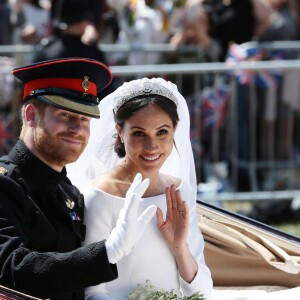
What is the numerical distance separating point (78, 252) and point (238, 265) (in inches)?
57.9

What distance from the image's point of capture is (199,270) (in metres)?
4.09

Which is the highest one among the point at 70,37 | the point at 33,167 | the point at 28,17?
the point at 28,17

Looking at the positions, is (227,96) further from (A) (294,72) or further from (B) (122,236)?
(B) (122,236)

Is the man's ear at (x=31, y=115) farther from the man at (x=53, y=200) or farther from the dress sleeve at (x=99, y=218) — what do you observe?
the dress sleeve at (x=99, y=218)

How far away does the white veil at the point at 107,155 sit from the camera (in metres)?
4.28

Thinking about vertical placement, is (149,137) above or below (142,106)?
below

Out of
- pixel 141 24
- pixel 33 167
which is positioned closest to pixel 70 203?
pixel 33 167

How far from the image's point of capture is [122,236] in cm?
335

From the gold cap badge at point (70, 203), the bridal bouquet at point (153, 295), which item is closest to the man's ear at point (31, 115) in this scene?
the gold cap badge at point (70, 203)

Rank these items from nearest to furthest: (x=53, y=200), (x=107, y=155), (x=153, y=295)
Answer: (x=53, y=200)
(x=153, y=295)
(x=107, y=155)

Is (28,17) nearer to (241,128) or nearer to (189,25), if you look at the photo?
(189,25)

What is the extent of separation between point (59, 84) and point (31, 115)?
0.15 m

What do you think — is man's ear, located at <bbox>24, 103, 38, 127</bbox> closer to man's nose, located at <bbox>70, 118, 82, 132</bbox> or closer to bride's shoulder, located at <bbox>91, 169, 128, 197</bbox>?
man's nose, located at <bbox>70, 118, 82, 132</bbox>

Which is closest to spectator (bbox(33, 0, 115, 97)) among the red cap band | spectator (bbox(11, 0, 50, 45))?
spectator (bbox(11, 0, 50, 45))
